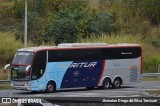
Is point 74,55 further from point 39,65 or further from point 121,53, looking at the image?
point 121,53

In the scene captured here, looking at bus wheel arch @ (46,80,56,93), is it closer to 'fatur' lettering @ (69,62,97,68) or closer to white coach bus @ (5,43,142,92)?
white coach bus @ (5,43,142,92)

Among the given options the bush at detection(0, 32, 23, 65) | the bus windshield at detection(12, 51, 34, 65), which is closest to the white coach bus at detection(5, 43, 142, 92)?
the bus windshield at detection(12, 51, 34, 65)

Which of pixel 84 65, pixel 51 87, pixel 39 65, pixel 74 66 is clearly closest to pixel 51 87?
pixel 51 87

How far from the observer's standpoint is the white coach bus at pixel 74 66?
115 ft

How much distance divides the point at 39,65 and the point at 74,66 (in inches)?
112

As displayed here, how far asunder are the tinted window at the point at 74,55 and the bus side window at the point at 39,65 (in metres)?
0.51

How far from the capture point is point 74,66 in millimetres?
36844

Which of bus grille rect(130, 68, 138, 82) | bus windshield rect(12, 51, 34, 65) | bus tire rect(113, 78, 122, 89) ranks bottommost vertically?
bus tire rect(113, 78, 122, 89)

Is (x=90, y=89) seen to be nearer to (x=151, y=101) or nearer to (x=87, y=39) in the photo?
(x=87, y=39)

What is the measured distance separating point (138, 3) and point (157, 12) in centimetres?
278

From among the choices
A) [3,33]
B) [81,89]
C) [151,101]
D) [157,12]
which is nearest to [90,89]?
[81,89]

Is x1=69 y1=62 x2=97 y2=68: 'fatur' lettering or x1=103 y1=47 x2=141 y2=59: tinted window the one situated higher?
x1=103 y1=47 x2=141 y2=59: tinted window

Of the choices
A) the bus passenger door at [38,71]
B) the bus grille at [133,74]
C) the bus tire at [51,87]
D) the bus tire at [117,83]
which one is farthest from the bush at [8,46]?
the bus passenger door at [38,71]

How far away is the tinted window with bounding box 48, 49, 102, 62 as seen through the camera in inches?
1415
